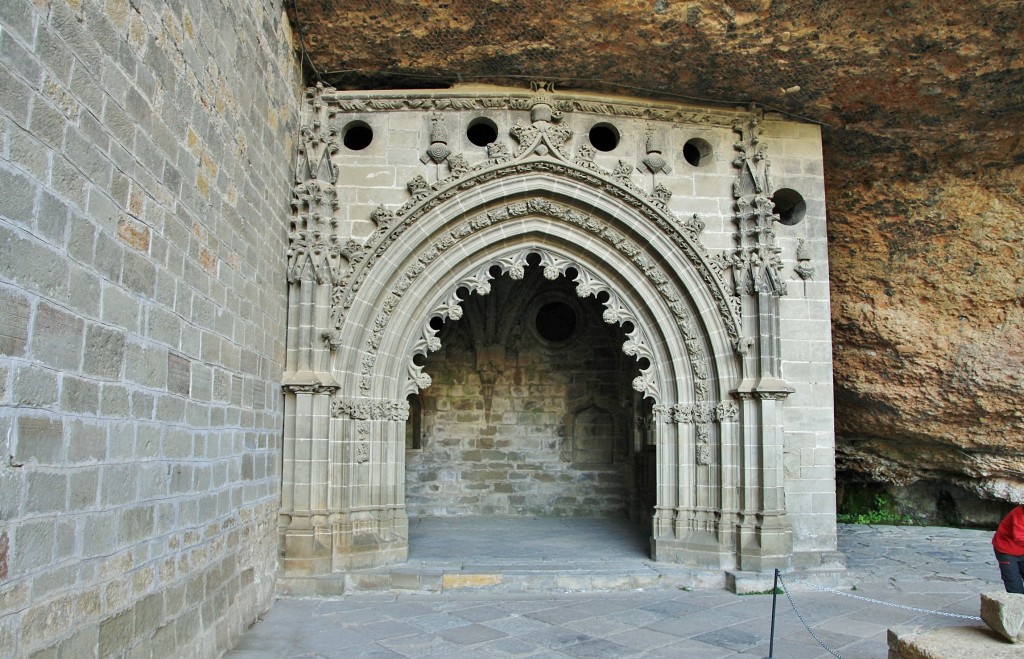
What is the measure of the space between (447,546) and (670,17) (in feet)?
19.9

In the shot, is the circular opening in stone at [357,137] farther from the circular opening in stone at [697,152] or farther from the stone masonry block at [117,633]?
the stone masonry block at [117,633]

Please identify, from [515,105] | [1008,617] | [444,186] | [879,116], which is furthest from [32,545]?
[879,116]

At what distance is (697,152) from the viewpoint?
8359mm

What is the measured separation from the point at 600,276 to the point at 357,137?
3046 mm

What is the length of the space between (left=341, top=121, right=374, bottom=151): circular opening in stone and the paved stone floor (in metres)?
4.44

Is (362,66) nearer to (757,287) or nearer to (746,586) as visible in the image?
(757,287)

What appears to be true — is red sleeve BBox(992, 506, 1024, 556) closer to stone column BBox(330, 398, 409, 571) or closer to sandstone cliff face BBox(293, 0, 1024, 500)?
sandstone cliff face BBox(293, 0, 1024, 500)

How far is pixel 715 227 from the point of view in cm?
801

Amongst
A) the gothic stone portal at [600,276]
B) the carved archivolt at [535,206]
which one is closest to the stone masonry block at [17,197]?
the gothic stone portal at [600,276]

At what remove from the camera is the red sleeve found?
18.7ft

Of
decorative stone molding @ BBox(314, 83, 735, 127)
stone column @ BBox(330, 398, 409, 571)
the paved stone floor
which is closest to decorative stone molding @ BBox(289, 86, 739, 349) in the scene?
decorative stone molding @ BBox(314, 83, 735, 127)

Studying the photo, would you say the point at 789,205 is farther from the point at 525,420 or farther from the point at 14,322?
the point at 14,322

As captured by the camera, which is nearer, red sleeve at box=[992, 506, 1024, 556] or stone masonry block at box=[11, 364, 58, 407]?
stone masonry block at box=[11, 364, 58, 407]

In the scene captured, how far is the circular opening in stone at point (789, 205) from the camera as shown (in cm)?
825
